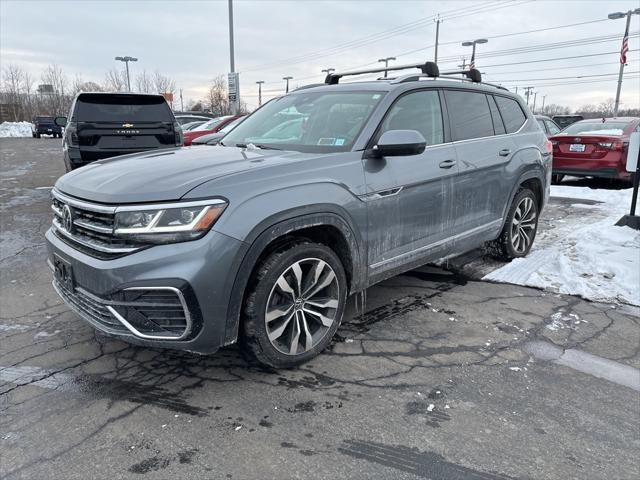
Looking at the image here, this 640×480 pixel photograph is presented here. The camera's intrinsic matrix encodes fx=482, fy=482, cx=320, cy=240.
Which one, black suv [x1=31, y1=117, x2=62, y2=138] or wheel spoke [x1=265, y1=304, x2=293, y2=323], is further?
black suv [x1=31, y1=117, x2=62, y2=138]

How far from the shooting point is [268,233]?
8.80ft

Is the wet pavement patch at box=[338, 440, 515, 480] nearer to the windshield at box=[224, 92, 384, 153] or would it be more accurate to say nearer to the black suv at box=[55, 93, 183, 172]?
the windshield at box=[224, 92, 384, 153]

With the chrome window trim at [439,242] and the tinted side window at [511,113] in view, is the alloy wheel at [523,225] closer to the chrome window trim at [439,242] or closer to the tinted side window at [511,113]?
the chrome window trim at [439,242]

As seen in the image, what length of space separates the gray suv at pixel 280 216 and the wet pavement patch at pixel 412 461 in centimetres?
79

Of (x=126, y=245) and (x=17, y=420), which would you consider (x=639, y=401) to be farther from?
(x=17, y=420)

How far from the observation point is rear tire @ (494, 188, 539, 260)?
5.08 meters

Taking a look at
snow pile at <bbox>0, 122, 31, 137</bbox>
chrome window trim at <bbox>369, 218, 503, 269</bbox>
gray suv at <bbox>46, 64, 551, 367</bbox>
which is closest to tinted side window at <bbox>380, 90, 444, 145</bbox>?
gray suv at <bbox>46, 64, 551, 367</bbox>

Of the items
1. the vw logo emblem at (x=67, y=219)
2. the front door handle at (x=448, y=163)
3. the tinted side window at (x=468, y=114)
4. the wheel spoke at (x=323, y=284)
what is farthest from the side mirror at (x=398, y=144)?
the vw logo emblem at (x=67, y=219)

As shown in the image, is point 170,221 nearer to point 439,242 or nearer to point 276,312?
point 276,312

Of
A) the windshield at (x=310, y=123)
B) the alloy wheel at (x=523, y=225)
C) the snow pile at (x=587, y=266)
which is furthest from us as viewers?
the alloy wheel at (x=523, y=225)

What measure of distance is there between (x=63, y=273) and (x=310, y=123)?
6.68 feet

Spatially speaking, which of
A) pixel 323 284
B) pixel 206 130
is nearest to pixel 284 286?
pixel 323 284

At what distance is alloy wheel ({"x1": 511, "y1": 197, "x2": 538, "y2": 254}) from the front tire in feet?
9.21

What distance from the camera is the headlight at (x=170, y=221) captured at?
8.13 ft
